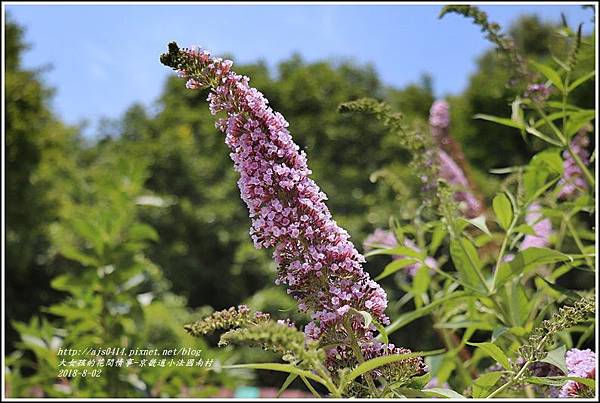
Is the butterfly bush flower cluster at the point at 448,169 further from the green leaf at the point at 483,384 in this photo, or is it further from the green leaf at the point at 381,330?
the green leaf at the point at 381,330

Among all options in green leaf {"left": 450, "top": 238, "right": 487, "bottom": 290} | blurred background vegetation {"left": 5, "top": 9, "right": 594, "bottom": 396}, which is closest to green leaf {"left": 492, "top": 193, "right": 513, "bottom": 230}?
green leaf {"left": 450, "top": 238, "right": 487, "bottom": 290}

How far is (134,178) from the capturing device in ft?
7.53

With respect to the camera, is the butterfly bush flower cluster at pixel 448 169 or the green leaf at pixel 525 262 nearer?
the green leaf at pixel 525 262

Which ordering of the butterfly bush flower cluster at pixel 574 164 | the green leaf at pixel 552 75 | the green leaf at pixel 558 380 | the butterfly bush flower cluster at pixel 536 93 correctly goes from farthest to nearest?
the butterfly bush flower cluster at pixel 574 164 < the butterfly bush flower cluster at pixel 536 93 < the green leaf at pixel 552 75 < the green leaf at pixel 558 380

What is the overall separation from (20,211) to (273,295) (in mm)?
4069

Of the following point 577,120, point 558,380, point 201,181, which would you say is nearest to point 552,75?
point 577,120

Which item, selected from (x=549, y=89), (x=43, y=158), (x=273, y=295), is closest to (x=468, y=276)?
(x=549, y=89)

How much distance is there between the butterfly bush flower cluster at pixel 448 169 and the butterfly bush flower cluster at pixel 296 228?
783 mm

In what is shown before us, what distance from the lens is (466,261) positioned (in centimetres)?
123

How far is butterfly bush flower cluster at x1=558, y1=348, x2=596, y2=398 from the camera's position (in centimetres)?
87

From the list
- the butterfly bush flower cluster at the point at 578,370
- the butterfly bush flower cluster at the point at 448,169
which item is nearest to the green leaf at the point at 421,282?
the butterfly bush flower cluster at the point at 448,169

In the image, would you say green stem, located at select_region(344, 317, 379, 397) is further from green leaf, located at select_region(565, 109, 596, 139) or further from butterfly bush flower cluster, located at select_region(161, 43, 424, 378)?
green leaf, located at select_region(565, 109, 596, 139)

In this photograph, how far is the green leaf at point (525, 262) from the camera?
3.75ft

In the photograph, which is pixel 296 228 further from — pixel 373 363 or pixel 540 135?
pixel 540 135
